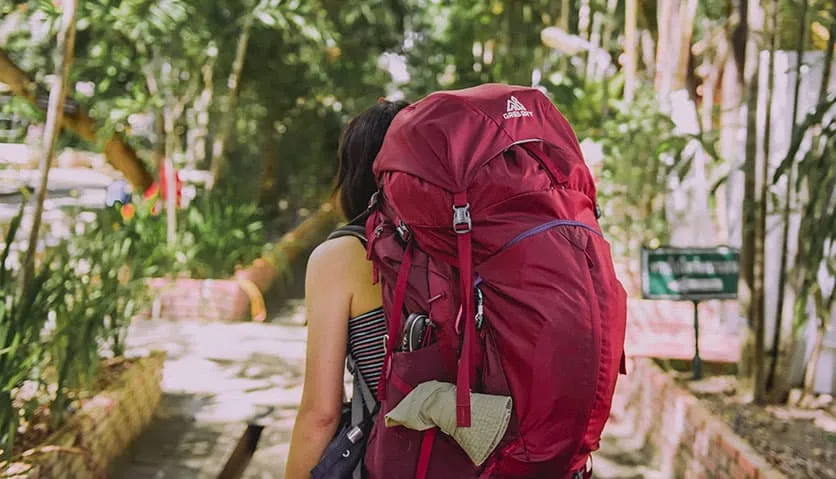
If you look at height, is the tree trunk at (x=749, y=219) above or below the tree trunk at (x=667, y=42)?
below

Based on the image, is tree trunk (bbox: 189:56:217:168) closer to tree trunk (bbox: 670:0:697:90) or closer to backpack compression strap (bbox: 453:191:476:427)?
tree trunk (bbox: 670:0:697:90)

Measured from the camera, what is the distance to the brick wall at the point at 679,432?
12.1ft

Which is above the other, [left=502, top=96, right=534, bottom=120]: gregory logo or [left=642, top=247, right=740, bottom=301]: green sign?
[left=502, top=96, right=534, bottom=120]: gregory logo

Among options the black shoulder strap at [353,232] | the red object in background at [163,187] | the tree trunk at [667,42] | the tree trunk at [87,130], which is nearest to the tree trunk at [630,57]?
the tree trunk at [667,42]

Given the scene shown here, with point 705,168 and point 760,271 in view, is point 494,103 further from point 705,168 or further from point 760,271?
point 705,168

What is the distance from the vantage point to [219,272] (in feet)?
28.5

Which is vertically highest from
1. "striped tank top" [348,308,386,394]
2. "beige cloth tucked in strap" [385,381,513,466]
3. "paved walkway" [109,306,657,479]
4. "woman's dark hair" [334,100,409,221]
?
"woman's dark hair" [334,100,409,221]

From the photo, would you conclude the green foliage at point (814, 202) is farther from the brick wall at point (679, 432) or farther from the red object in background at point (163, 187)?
the red object in background at point (163, 187)

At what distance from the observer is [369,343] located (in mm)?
1912

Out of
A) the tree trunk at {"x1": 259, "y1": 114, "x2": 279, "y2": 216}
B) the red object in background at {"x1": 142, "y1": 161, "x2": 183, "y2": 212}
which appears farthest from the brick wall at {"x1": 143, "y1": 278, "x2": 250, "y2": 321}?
the tree trunk at {"x1": 259, "y1": 114, "x2": 279, "y2": 216}

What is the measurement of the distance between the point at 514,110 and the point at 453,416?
22.2 inches

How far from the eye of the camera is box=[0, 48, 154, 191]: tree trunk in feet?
22.0

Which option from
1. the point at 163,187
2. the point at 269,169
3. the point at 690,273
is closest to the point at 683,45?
the point at 690,273

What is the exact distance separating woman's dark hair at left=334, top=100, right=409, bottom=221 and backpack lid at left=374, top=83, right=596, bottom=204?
28 cm
